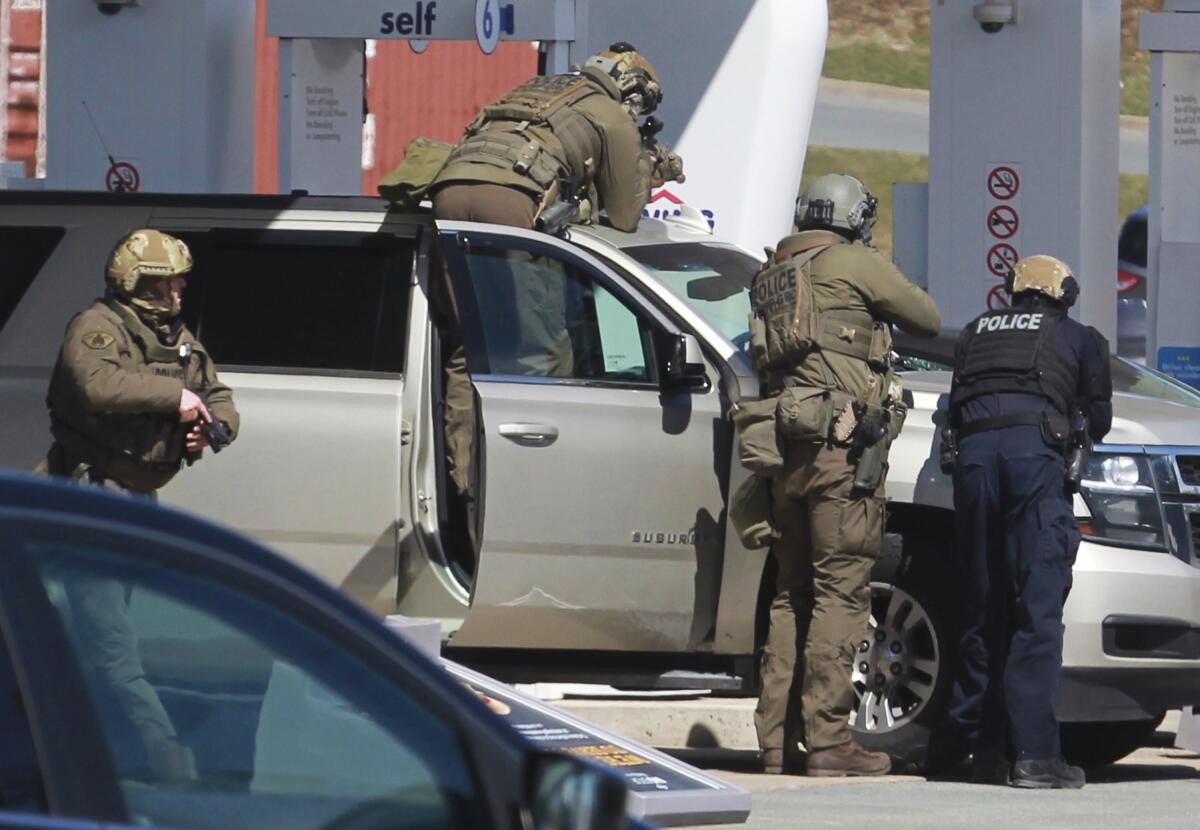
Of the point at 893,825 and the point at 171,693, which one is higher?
the point at 171,693

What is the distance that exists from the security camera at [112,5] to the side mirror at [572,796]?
9358 millimetres

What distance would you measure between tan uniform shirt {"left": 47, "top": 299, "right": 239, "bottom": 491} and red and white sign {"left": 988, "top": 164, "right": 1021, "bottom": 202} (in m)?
5.56

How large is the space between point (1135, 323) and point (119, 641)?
19.2 m

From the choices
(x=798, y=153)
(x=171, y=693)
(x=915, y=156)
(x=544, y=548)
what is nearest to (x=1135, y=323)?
(x=798, y=153)

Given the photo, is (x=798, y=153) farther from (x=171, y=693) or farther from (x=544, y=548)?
(x=171, y=693)

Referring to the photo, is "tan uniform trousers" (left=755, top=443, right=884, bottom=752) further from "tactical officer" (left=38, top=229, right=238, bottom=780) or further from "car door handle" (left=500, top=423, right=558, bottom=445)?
"tactical officer" (left=38, top=229, right=238, bottom=780)

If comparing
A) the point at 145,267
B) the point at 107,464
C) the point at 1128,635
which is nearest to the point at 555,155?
the point at 145,267

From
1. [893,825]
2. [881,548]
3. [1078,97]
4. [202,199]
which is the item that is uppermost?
[1078,97]

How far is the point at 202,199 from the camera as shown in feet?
24.7

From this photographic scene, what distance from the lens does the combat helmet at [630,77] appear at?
8336 millimetres

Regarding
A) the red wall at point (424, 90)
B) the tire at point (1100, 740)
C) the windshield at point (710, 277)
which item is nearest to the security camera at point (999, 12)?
the windshield at point (710, 277)

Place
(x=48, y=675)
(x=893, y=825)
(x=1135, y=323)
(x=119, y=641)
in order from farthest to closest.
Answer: (x=1135, y=323), (x=893, y=825), (x=119, y=641), (x=48, y=675)

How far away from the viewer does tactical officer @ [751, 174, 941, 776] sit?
7273 millimetres

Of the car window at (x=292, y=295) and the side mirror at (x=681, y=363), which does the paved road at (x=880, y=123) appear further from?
the car window at (x=292, y=295)
